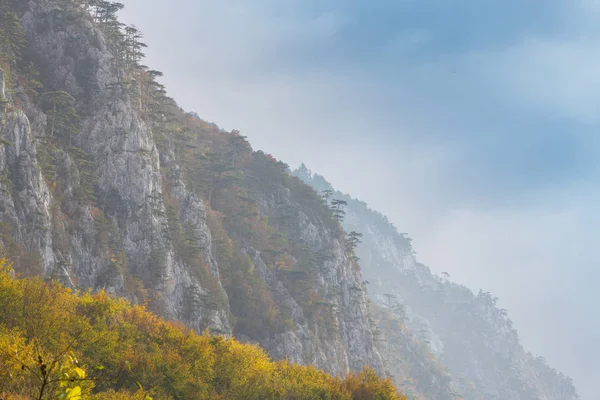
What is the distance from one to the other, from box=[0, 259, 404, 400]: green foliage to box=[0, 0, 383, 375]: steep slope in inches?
495

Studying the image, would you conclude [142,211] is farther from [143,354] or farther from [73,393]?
[73,393]

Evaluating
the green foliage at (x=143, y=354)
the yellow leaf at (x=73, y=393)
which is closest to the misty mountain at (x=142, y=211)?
the green foliage at (x=143, y=354)

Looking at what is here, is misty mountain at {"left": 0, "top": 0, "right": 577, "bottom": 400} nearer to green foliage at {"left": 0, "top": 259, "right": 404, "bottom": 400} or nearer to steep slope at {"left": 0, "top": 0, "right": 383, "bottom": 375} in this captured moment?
steep slope at {"left": 0, "top": 0, "right": 383, "bottom": 375}

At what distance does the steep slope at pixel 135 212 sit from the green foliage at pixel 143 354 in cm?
1256

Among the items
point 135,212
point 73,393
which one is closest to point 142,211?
point 135,212

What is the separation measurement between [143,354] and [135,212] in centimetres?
3015

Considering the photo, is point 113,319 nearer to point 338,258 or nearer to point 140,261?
point 140,261

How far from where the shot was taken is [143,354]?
3322cm

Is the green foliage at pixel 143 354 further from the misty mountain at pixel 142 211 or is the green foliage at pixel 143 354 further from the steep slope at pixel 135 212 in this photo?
the steep slope at pixel 135 212

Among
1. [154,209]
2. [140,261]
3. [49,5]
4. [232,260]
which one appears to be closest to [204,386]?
[140,261]

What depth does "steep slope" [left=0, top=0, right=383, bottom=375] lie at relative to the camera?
160ft

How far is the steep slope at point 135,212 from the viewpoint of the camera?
48.7 m

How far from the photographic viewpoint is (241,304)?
240 feet

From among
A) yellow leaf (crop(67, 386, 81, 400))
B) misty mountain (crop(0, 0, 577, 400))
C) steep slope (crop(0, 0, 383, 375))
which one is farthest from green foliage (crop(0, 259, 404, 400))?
yellow leaf (crop(67, 386, 81, 400))
